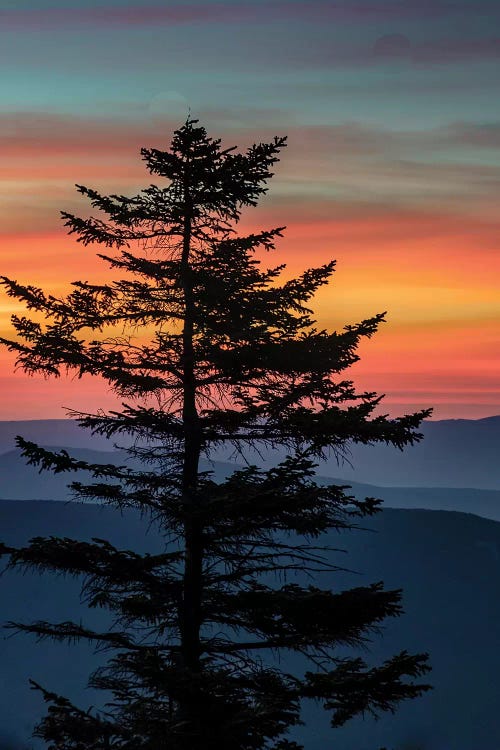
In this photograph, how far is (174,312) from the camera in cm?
1770

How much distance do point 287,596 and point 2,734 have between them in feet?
532

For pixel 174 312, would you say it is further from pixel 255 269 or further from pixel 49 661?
pixel 49 661

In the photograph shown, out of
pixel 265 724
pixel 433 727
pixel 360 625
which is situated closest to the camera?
pixel 265 724

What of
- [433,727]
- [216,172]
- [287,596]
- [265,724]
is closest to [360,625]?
[287,596]

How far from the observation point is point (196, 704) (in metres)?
13.1

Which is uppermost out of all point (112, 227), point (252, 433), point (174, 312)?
point (112, 227)

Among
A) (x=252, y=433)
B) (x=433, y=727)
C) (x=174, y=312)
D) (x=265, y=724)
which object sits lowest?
(x=433, y=727)

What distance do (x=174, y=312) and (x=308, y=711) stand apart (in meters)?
157

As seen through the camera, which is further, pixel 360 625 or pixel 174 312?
pixel 174 312

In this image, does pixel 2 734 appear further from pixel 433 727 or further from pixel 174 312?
pixel 174 312

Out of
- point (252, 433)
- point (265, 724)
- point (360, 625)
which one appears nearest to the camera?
point (265, 724)

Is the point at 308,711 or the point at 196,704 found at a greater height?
the point at 196,704

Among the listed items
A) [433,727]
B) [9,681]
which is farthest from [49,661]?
[433,727]

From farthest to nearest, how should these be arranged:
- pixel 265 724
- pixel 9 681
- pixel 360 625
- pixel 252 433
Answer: pixel 9 681 < pixel 252 433 < pixel 360 625 < pixel 265 724
